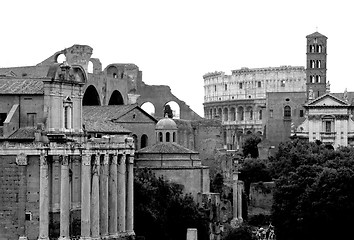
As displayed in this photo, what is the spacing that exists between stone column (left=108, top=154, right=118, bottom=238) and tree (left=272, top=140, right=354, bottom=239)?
13.8 meters

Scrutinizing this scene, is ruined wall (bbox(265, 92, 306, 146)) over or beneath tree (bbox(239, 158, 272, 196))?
over

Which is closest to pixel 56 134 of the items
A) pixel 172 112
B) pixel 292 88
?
pixel 172 112

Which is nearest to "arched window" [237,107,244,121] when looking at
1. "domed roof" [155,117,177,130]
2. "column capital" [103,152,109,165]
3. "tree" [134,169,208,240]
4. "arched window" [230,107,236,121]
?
"arched window" [230,107,236,121]

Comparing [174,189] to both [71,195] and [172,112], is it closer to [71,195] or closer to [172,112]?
[71,195]

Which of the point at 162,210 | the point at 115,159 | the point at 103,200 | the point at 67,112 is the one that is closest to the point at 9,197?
the point at 103,200

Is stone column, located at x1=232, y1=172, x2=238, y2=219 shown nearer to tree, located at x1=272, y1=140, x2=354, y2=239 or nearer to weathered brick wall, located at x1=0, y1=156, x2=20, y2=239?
tree, located at x1=272, y1=140, x2=354, y2=239

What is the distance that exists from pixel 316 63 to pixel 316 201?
4447cm

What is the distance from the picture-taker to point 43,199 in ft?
170

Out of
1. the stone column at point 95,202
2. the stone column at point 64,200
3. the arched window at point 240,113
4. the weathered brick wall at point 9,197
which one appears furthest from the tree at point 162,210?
the arched window at point 240,113

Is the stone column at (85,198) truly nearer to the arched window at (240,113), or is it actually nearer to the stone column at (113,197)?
the stone column at (113,197)

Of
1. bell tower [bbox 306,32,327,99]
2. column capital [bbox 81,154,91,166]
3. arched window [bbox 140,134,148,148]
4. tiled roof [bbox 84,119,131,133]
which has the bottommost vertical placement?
column capital [bbox 81,154,91,166]

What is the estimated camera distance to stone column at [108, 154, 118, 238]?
5738 centimetres

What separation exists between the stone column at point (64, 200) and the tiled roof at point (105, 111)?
55.2 feet

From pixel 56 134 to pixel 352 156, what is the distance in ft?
90.1
